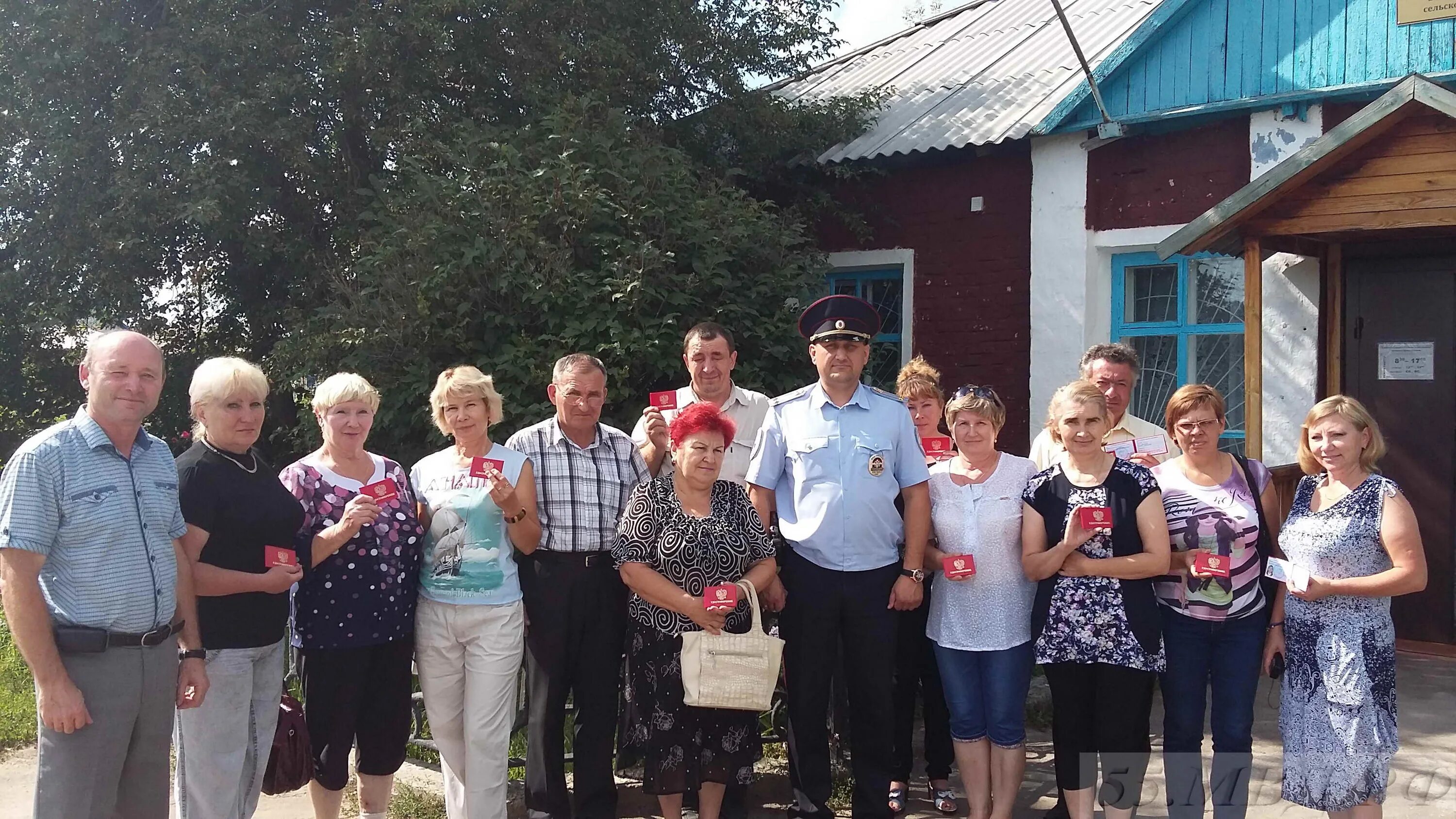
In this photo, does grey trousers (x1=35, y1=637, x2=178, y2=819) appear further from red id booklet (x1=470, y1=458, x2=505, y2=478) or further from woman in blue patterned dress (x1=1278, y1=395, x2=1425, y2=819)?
woman in blue patterned dress (x1=1278, y1=395, x2=1425, y2=819)

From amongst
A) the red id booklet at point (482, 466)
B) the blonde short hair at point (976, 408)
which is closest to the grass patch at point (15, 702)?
the red id booklet at point (482, 466)

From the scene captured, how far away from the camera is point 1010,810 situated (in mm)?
4203

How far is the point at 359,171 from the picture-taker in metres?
9.12

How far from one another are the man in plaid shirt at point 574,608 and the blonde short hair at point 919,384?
4.55 feet

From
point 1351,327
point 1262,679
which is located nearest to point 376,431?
point 1262,679

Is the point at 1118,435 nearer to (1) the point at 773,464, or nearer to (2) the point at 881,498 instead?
(2) the point at 881,498

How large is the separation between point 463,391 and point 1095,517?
229 cm

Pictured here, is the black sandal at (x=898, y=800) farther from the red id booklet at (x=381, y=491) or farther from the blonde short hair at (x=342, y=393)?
the blonde short hair at (x=342, y=393)

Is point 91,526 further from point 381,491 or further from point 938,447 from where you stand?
point 938,447

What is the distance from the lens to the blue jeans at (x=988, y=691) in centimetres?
413

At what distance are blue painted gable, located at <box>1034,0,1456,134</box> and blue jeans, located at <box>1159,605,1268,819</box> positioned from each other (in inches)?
192

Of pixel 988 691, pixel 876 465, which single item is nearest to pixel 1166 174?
pixel 876 465

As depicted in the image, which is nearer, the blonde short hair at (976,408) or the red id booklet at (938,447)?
the blonde short hair at (976,408)

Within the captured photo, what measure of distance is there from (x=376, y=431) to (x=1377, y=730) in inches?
219
